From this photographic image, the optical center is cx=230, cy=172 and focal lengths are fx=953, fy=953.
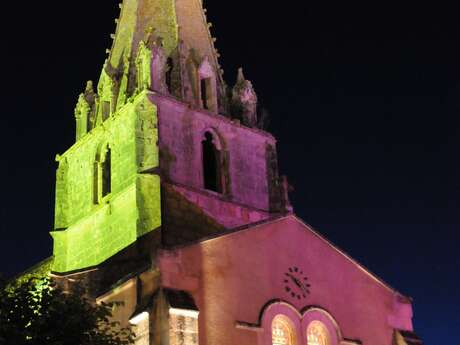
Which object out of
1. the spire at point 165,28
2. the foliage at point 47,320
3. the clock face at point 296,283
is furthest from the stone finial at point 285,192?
the foliage at point 47,320

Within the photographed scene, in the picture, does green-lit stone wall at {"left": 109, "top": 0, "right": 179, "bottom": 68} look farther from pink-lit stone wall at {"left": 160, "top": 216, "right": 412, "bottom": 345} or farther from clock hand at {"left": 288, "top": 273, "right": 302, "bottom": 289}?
clock hand at {"left": 288, "top": 273, "right": 302, "bottom": 289}

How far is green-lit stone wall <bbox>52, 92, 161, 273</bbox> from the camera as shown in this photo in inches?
1277

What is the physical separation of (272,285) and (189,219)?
6045 mm

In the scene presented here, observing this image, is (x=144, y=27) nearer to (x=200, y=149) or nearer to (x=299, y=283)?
(x=200, y=149)

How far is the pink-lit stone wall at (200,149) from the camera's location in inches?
1332

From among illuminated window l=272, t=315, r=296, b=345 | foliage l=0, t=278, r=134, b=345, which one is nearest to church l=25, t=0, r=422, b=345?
illuminated window l=272, t=315, r=296, b=345

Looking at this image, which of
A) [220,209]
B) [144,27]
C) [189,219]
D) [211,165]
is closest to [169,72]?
[144,27]

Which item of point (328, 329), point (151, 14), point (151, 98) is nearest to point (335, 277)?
point (328, 329)

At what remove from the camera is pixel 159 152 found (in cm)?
3334

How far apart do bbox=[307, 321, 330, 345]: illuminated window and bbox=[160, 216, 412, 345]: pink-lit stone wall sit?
22cm

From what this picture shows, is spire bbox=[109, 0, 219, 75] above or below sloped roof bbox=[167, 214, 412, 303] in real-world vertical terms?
above

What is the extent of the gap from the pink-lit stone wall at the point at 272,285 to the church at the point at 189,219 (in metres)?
0.04

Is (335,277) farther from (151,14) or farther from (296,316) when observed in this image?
(151,14)

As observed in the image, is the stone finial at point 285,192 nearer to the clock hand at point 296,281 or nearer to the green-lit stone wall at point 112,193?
the green-lit stone wall at point 112,193
